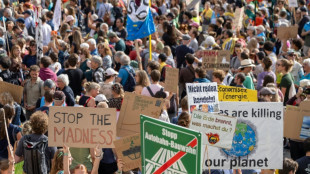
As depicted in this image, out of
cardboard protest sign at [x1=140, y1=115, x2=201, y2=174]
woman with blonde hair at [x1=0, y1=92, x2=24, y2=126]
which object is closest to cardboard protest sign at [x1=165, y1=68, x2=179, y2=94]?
woman with blonde hair at [x1=0, y1=92, x2=24, y2=126]

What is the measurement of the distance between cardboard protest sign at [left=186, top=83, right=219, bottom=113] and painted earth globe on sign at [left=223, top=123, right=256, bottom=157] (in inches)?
63.1

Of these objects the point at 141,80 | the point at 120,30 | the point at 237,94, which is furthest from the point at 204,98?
the point at 120,30

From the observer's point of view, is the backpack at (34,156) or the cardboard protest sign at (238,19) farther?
the cardboard protest sign at (238,19)

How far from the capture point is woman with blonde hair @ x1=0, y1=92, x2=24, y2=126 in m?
8.83

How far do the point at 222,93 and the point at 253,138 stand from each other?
8.01 ft

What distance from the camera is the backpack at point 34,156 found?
724cm

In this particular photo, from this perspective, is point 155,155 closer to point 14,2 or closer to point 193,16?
point 193,16

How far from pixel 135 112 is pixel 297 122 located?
7.02ft

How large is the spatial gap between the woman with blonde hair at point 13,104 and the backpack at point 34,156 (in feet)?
5.19

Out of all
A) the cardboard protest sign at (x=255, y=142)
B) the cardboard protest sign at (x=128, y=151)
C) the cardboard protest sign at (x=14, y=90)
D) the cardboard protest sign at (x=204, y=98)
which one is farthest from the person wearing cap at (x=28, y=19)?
the cardboard protest sign at (x=255, y=142)

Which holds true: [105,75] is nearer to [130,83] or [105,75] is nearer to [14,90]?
[130,83]

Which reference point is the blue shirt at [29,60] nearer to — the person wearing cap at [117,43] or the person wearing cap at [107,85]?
the person wearing cap at [117,43]

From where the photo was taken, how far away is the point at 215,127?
6602 millimetres

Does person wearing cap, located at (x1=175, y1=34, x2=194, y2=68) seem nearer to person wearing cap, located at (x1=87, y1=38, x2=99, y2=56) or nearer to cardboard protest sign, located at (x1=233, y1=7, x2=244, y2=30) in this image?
person wearing cap, located at (x1=87, y1=38, x2=99, y2=56)
